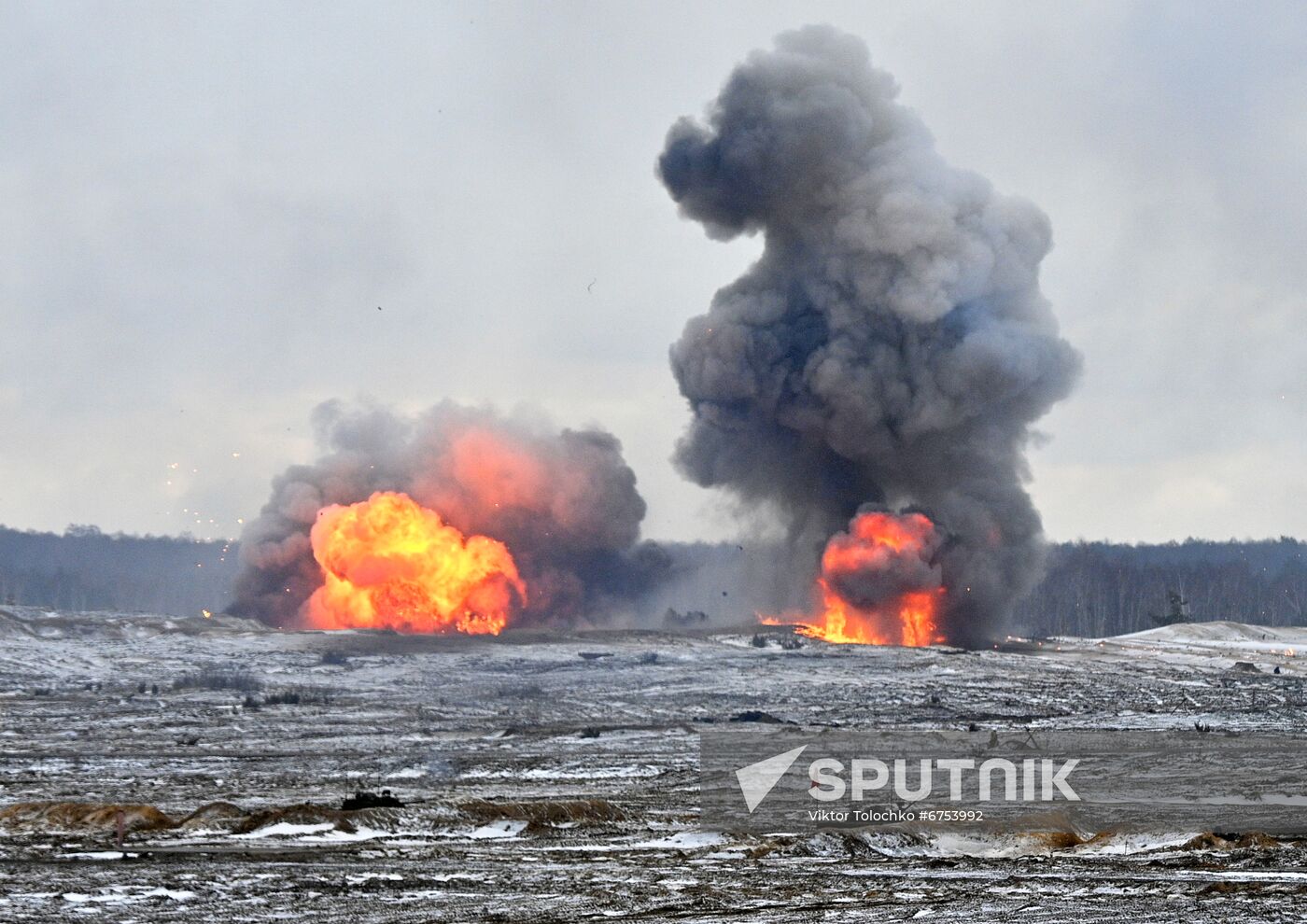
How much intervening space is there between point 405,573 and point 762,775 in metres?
58.8

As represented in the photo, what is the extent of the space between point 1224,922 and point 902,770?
67.7 feet

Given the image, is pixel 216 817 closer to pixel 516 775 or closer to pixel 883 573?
pixel 516 775

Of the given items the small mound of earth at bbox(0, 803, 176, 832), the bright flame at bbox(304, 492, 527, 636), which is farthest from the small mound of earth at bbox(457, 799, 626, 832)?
the bright flame at bbox(304, 492, 527, 636)

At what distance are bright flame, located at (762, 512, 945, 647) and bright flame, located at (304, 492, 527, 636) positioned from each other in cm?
2117

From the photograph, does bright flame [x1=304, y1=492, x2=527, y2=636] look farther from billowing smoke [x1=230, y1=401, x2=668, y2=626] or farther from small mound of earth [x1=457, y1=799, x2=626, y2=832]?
small mound of earth [x1=457, y1=799, x2=626, y2=832]

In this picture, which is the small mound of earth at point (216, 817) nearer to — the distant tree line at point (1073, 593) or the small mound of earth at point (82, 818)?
the small mound of earth at point (82, 818)

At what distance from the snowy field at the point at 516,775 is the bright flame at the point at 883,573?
21.0 ft

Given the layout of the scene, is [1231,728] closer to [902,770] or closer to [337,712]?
[902,770]

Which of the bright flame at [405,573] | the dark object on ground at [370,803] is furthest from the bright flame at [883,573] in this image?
the dark object on ground at [370,803]

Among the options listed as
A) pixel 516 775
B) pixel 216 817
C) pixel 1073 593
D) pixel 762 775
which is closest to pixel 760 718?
pixel 762 775

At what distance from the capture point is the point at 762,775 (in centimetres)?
4125

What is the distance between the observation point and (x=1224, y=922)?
19.8 metres

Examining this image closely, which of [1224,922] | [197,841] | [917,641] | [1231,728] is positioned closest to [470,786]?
[197,841]

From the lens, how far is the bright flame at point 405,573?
314 ft
